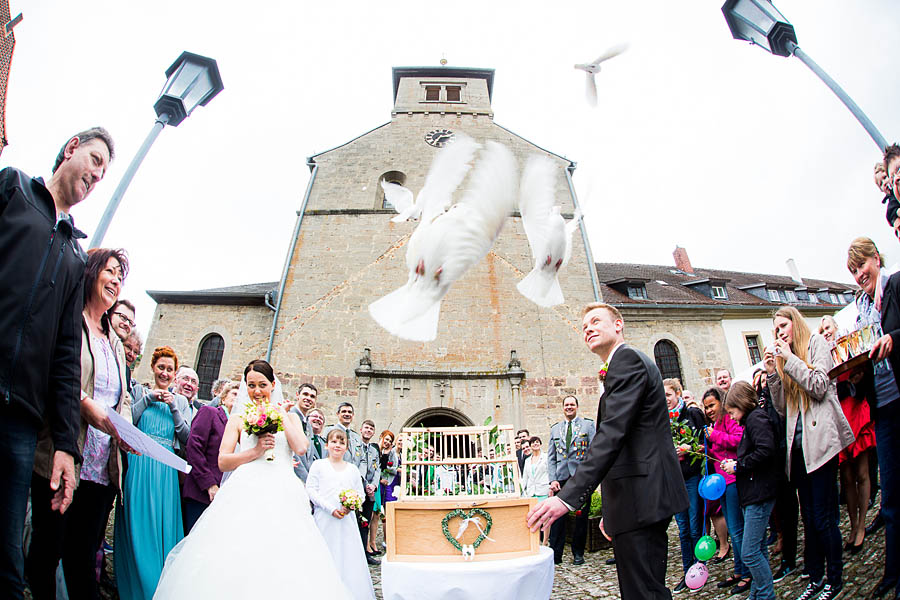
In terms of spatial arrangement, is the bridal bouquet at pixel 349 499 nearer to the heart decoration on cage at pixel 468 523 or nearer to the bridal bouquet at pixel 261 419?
the heart decoration on cage at pixel 468 523

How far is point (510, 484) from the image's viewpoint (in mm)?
4121

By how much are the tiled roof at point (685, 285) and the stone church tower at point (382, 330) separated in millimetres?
3207

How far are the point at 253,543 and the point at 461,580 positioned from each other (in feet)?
4.45

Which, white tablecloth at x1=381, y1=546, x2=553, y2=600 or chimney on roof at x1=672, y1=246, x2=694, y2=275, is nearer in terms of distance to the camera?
white tablecloth at x1=381, y1=546, x2=553, y2=600

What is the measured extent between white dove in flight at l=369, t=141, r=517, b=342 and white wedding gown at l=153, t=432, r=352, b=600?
1402mm

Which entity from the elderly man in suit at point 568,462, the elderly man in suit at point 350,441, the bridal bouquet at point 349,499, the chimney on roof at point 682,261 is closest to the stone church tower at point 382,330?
the elderly man in suit at point 350,441

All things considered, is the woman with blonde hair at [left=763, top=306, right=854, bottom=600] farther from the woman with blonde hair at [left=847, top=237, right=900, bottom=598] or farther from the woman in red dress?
the woman in red dress

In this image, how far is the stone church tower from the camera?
12711 mm

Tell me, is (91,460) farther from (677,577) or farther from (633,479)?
(677,577)

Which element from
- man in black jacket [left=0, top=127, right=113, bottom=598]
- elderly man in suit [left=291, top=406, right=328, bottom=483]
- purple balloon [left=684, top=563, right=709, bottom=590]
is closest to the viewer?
man in black jacket [left=0, top=127, right=113, bottom=598]

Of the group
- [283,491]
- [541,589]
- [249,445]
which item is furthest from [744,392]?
[249,445]

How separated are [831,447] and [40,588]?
4.62 meters

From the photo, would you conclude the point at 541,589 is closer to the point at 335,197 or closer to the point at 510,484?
the point at 510,484

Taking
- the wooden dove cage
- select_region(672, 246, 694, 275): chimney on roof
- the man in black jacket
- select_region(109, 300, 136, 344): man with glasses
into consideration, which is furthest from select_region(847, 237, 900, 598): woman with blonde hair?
select_region(672, 246, 694, 275): chimney on roof
